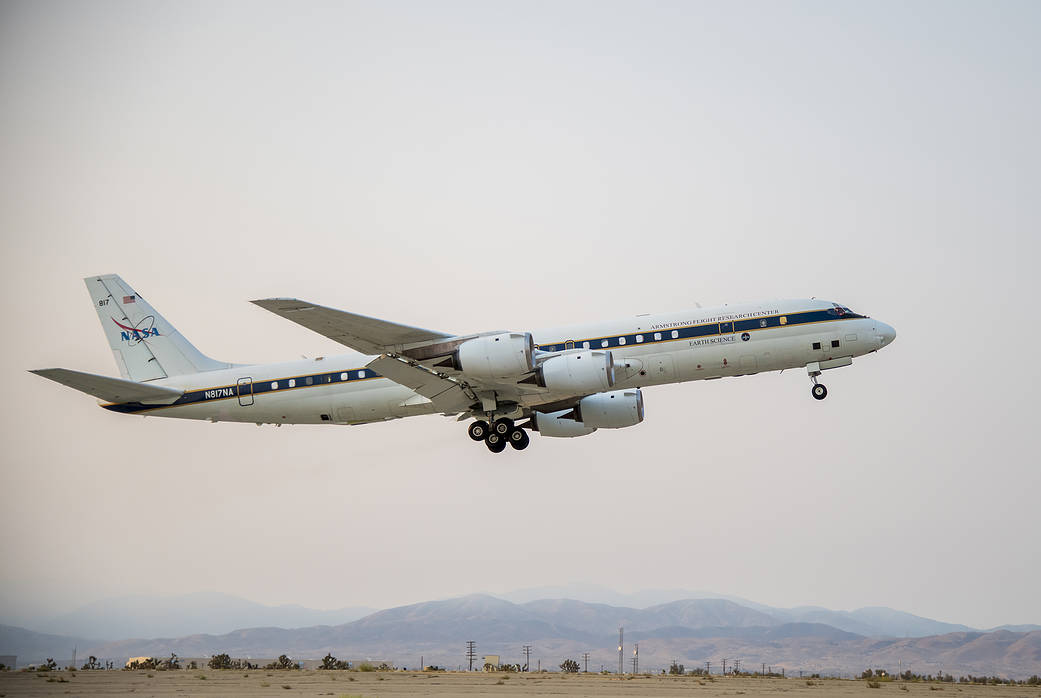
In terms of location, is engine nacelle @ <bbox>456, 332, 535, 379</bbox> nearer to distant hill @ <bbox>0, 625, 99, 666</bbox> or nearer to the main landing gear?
the main landing gear

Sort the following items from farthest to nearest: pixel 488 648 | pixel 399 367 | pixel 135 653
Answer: pixel 488 648 < pixel 135 653 < pixel 399 367

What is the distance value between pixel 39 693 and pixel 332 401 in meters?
13.8

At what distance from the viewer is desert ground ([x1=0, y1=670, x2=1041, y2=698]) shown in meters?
32.6

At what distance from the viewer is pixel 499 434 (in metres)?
39.0

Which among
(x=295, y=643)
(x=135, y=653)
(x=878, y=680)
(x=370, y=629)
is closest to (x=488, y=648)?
(x=370, y=629)

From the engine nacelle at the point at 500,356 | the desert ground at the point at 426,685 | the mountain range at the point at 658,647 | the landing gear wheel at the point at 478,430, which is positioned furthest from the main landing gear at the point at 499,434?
the mountain range at the point at 658,647

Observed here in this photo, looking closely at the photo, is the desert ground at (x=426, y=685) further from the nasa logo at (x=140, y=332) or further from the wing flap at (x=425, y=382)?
the nasa logo at (x=140, y=332)

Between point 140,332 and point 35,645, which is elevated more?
point 140,332

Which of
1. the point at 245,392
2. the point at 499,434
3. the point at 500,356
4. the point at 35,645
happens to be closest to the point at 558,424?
the point at 499,434

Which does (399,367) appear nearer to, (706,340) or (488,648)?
(706,340)

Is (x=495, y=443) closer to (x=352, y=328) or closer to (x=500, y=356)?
(x=500, y=356)

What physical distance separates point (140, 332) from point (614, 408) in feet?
68.9

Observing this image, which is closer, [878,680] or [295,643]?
[878,680]

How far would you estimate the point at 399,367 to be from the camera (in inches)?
1399
